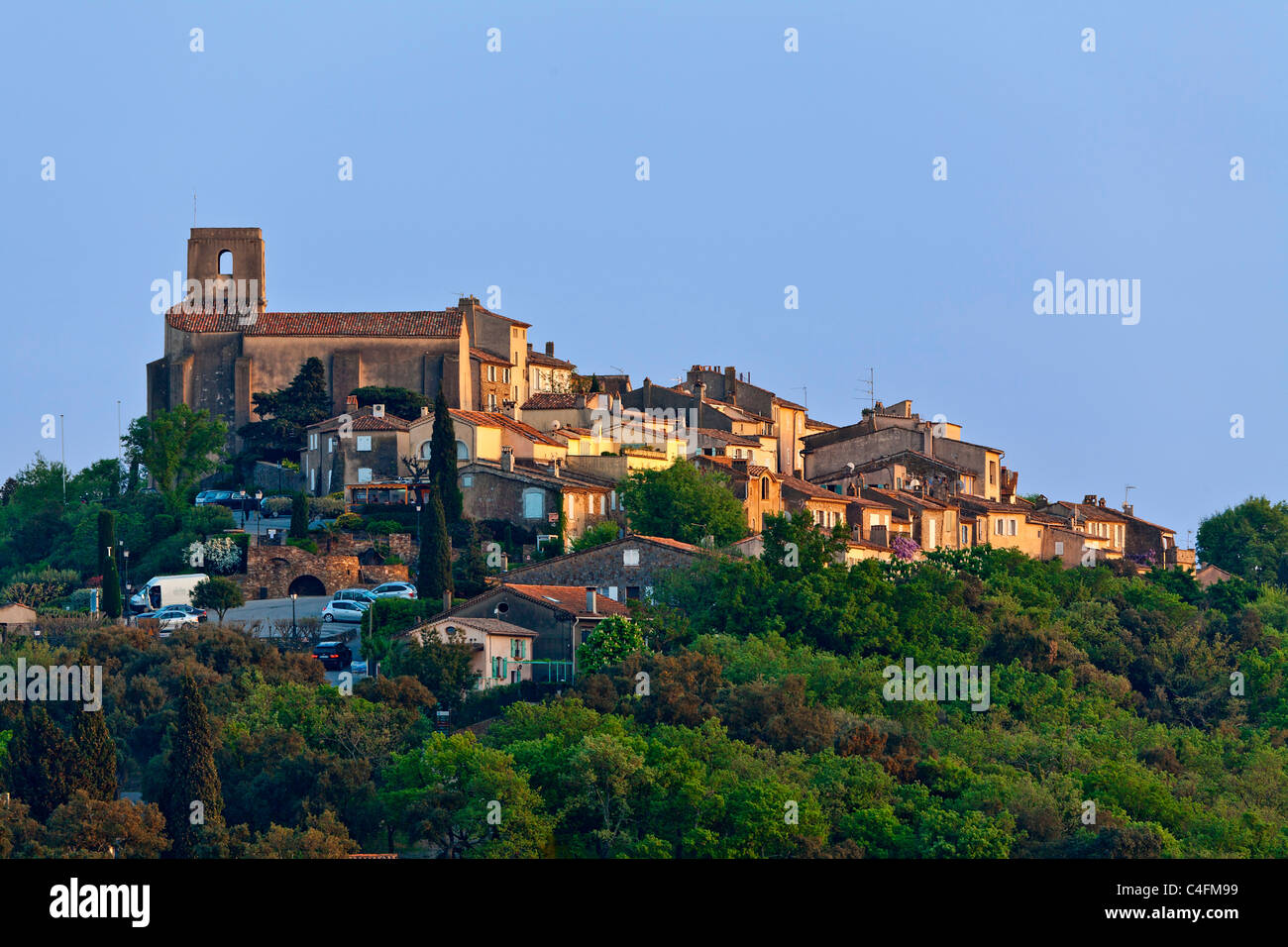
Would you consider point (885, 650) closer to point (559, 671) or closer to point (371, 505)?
point (559, 671)

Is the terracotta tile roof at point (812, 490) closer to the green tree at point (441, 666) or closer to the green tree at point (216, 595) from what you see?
the green tree at point (216, 595)

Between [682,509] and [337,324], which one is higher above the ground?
[337,324]

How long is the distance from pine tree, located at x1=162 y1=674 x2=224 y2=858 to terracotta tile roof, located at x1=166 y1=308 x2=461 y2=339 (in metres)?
34.0

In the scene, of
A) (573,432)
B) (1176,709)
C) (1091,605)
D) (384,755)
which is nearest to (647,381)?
(573,432)

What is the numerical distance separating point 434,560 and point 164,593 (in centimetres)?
821

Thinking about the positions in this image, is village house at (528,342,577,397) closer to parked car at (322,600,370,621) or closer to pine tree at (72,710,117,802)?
parked car at (322,600,370,621)

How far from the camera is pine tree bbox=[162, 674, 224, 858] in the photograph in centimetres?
3644

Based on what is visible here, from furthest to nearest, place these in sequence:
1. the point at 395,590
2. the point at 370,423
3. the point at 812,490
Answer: the point at 812,490, the point at 370,423, the point at 395,590

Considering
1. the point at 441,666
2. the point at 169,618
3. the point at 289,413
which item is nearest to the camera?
the point at 441,666

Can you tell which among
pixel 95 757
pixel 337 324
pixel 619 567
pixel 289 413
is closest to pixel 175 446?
pixel 289 413

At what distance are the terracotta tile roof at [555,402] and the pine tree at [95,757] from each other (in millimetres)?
30910

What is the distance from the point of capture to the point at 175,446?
6462cm

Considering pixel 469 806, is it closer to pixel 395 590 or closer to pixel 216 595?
pixel 395 590
